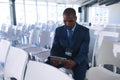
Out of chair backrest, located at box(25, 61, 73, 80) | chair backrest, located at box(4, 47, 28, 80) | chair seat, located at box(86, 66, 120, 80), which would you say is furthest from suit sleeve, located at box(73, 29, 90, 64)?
chair backrest, located at box(25, 61, 73, 80)

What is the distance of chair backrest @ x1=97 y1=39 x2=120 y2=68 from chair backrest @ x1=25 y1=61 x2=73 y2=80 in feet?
4.39

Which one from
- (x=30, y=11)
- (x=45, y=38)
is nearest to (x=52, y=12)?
(x=30, y=11)

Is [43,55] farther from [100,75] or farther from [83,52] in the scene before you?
[100,75]

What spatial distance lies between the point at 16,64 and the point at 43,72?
1.72 feet

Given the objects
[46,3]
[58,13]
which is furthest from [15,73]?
[58,13]

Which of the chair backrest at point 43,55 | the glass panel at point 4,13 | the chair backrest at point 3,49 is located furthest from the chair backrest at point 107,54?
the glass panel at point 4,13

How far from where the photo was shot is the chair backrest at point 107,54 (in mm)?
2365

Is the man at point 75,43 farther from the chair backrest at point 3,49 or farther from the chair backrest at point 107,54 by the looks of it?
the chair backrest at point 3,49

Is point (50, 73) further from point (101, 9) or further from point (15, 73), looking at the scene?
point (101, 9)

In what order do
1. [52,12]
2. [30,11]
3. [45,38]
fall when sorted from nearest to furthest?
[45,38] < [30,11] < [52,12]

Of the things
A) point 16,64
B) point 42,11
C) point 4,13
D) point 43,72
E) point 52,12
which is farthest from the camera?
point 52,12

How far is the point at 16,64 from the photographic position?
1.58 m

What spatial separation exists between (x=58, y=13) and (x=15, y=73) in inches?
498

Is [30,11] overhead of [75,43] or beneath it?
overhead
